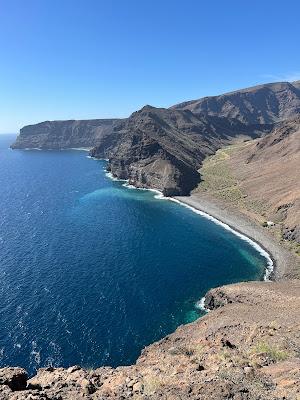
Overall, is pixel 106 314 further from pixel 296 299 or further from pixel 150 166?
pixel 150 166

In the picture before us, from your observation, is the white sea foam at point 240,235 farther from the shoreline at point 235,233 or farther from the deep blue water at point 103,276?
the deep blue water at point 103,276

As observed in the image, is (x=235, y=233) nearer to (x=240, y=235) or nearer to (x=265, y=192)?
(x=240, y=235)

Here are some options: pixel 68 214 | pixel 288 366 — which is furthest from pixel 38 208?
pixel 288 366

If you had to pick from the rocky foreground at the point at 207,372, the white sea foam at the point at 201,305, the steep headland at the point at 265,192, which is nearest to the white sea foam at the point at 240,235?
the steep headland at the point at 265,192

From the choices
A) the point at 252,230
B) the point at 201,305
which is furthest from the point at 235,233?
the point at 201,305

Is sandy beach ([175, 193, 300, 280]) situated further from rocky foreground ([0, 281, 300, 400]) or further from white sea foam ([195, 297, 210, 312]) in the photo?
rocky foreground ([0, 281, 300, 400])
